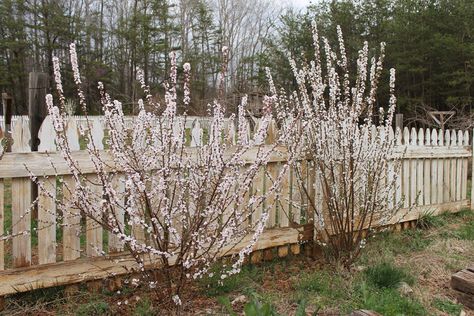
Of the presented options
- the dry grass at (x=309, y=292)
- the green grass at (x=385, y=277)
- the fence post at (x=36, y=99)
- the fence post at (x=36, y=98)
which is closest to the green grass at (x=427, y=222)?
the dry grass at (x=309, y=292)

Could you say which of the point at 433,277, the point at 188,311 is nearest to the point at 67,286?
the point at 188,311

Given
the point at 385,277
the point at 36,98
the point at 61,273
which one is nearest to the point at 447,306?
the point at 385,277

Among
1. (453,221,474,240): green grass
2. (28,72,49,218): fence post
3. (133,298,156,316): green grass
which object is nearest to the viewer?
(133,298,156,316): green grass

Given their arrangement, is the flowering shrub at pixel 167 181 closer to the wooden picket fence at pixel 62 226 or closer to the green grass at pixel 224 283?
the wooden picket fence at pixel 62 226

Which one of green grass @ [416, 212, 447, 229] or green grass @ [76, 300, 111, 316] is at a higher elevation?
green grass @ [416, 212, 447, 229]

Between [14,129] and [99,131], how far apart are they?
21.3 inches

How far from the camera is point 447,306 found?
2.95 metres

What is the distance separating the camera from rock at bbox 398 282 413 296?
304cm

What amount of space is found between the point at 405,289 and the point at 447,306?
296 mm

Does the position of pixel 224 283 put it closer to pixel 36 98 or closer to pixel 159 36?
pixel 36 98

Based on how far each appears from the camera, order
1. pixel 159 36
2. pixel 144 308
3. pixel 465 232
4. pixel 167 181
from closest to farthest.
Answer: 1. pixel 167 181
2. pixel 144 308
3. pixel 465 232
4. pixel 159 36

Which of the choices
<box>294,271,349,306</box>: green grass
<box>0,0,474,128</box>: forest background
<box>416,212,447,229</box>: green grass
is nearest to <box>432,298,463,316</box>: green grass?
<box>294,271,349,306</box>: green grass

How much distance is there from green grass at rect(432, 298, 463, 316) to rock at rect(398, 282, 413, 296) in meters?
0.18

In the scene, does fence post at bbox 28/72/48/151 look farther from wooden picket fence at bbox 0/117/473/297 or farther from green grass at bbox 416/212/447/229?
green grass at bbox 416/212/447/229
